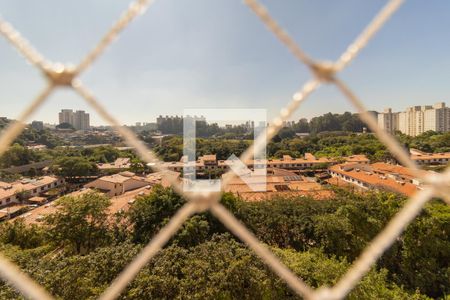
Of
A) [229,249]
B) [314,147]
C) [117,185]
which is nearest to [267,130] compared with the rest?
[229,249]

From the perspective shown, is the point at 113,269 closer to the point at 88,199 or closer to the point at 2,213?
the point at 88,199

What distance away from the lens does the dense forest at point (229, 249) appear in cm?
273

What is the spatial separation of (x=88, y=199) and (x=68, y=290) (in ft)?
8.67

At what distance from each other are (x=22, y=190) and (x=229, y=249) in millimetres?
11694

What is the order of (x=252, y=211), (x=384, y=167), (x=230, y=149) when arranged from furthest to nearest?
1. (x=230, y=149)
2. (x=384, y=167)
3. (x=252, y=211)

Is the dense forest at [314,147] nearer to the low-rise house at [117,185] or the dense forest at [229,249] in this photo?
the low-rise house at [117,185]

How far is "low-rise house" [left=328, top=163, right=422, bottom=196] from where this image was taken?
29.9 ft

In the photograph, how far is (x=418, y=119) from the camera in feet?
100

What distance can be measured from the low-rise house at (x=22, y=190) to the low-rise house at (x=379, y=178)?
45.6 feet

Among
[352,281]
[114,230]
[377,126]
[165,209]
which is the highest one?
[377,126]

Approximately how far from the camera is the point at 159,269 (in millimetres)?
2842

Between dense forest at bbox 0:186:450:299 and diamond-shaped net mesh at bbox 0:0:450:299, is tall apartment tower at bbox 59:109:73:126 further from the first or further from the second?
diamond-shaped net mesh at bbox 0:0:450:299

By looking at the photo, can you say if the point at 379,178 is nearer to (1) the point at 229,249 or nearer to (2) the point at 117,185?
(1) the point at 229,249

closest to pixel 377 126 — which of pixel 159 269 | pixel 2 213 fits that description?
pixel 159 269
